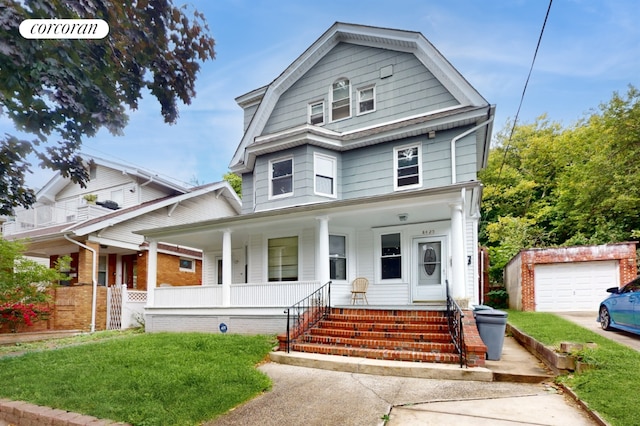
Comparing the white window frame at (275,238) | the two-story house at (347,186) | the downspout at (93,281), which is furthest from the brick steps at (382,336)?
the downspout at (93,281)

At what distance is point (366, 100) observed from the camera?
1361cm

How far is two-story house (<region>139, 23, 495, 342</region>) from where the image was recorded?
11312 mm

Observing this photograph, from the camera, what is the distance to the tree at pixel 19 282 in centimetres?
970

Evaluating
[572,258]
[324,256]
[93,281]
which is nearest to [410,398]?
[324,256]

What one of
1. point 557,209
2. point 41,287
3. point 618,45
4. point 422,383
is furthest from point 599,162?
point 41,287

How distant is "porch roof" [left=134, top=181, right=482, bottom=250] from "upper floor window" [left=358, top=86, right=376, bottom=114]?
3953 millimetres

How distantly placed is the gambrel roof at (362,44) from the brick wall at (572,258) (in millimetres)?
4984

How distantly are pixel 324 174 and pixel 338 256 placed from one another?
2733 millimetres

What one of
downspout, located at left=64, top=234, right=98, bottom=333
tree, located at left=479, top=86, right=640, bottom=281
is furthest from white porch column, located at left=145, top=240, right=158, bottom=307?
tree, located at left=479, top=86, right=640, bottom=281

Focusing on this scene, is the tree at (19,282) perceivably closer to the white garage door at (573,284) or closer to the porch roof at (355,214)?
the porch roof at (355,214)

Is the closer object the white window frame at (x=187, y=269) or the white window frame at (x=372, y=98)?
the white window frame at (x=372, y=98)

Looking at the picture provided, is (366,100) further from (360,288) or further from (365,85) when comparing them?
(360,288)

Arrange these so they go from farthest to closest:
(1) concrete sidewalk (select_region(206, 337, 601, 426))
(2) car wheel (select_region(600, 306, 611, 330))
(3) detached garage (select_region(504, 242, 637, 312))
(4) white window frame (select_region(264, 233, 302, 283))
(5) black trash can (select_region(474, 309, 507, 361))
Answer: (3) detached garage (select_region(504, 242, 637, 312)) → (4) white window frame (select_region(264, 233, 302, 283)) → (2) car wheel (select_region(600, 306, 611, 330)) → (5) black trash can (select_region(474, 309, 507, 361)) → (1) concrete sidewalk (select_region(206, 337, 601, 426))

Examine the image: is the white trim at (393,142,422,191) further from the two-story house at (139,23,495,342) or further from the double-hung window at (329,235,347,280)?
the double-hung window at (329,235,347,280)
